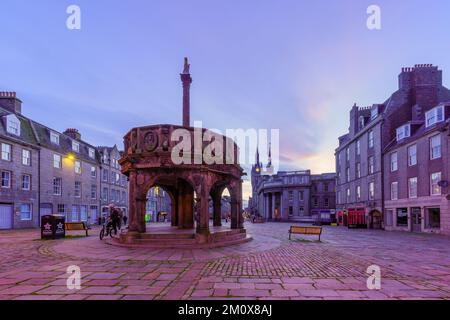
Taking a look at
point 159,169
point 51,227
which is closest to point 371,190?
point 159,169

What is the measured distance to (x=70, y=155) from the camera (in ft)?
129

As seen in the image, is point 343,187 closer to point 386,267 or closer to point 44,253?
point 386,267

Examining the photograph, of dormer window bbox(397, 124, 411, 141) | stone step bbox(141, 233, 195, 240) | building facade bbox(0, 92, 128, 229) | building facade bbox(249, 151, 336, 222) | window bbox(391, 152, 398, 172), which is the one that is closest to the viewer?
stone step bbox(141, 233, 195, 240)

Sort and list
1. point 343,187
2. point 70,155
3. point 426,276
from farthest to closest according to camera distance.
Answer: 1. point 343,187
2. point 70,155
3. point 426,276

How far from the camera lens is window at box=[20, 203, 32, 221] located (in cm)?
3197

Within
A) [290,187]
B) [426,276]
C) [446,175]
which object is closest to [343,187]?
[446,175]

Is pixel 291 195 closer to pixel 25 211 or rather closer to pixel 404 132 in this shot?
pixel 404 132

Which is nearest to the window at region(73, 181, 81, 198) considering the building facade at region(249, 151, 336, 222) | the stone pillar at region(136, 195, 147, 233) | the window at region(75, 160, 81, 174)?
the window at region(75, 160, 81, 174)

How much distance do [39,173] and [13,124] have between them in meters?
5.98

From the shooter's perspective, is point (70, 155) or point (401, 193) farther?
point (70, 155)

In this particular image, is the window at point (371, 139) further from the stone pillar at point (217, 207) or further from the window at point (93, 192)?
the window at point (93, 192)

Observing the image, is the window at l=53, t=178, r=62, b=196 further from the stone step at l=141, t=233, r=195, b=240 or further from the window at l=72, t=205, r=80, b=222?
the stone step at l=141, t=233, r=195, b=240

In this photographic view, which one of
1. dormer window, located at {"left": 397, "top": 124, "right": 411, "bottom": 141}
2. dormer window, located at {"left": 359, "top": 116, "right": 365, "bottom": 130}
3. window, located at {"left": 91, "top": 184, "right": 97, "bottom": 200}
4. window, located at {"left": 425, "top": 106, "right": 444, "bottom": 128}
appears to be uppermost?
dormer window, located at {"left": 359, "top": 116, "right": 365, "bottom": 130}
